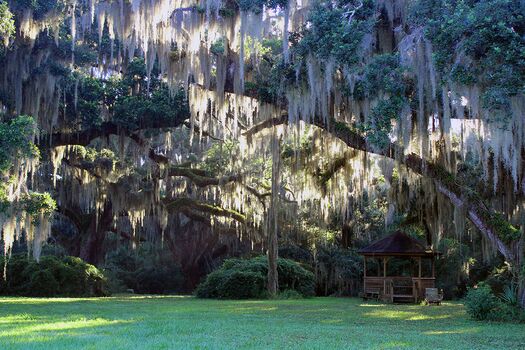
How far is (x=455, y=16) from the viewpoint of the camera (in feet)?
34.4

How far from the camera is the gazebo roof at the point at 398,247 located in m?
20.2

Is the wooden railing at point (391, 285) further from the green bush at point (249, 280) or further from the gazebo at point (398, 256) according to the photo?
the green bush at point (249, 280)

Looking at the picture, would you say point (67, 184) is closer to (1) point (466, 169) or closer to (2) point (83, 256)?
(2) point (83, 256)

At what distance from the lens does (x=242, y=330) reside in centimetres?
997

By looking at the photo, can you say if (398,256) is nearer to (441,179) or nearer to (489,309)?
(441,179)

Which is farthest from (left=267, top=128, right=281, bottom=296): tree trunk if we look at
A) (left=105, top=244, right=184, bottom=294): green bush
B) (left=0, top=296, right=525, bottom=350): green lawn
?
(left=105, top=244, right=184, bottom=294): green bush

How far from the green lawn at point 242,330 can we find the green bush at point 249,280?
23.6ft

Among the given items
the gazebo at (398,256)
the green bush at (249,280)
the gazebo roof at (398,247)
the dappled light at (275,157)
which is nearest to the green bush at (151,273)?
the dappled light at (275,157)

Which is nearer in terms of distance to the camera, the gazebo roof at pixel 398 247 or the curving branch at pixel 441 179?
the curving branch at pixel 441 179

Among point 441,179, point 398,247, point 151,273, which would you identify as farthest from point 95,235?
point 441,179

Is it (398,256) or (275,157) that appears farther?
(398,256)

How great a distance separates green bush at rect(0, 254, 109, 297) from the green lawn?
307 inches

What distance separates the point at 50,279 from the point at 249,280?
6804mm

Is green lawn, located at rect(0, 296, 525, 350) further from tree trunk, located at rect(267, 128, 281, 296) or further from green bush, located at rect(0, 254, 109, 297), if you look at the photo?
green bush, located at rect(0, 254, 109, 297)
